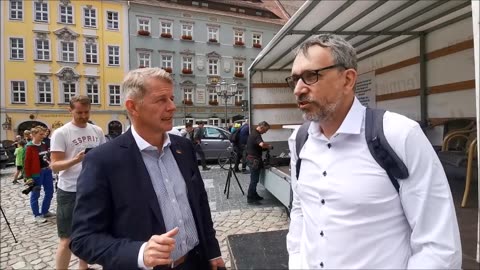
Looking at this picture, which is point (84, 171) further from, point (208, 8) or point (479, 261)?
point (208, 8)

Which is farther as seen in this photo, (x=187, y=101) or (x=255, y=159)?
(x=187, y=101)

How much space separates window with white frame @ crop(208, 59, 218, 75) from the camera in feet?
125

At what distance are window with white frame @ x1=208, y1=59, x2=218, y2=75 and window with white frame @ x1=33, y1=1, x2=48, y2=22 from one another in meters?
16.7

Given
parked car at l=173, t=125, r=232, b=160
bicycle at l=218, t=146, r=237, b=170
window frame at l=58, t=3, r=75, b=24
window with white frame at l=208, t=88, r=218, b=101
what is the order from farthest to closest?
1. window with white frame at l=208, t=88, r=218, b=101
2. window frame at l=58, t=3, r=75, b=24
3. parked car at l=173, t=125, r=232, b=160
4. bicycle at l=218, t=146, r=237, b=170

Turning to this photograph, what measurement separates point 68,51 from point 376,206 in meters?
37.4

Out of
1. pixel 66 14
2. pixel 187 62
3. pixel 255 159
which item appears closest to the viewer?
pixel 255 159

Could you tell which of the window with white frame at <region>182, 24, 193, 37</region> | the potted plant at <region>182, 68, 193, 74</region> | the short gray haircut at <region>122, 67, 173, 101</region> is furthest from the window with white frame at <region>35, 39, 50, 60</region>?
the short gray haircut at <region>122, 67, 173, 101</region>

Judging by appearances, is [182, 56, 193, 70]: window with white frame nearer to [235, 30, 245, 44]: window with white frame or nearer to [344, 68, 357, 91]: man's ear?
[235, 30, 245, 44]: window with white frame

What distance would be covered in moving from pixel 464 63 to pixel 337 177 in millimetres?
5146

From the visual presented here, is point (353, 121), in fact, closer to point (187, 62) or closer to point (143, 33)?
point (143, 33)

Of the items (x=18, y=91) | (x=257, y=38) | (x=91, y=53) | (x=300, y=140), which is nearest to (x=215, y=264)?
(x=300, y=140)

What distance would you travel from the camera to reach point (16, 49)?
103 ft

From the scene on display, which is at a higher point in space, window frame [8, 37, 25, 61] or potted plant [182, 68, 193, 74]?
window frame [8, 37, 25, 61]

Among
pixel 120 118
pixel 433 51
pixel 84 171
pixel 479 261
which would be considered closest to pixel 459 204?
pixel 479 261
